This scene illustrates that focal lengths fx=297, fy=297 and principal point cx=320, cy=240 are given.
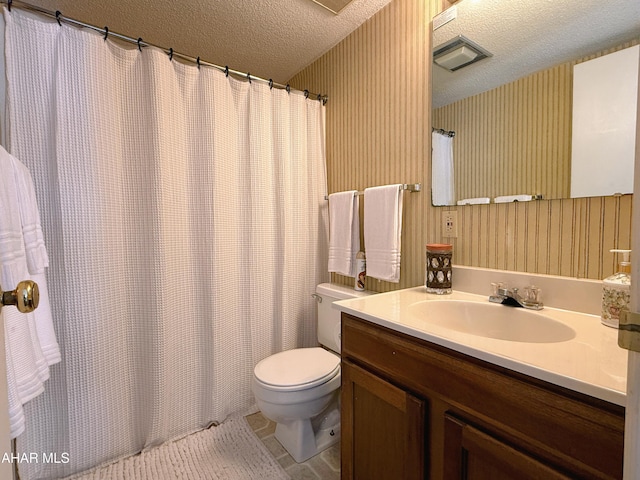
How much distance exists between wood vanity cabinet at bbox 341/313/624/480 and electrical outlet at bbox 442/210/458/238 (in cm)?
60

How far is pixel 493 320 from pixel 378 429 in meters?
0.53

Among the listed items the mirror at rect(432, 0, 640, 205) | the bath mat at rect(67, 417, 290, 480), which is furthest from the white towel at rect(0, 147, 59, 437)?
the mirror at rect(432, 0, 640, 205)

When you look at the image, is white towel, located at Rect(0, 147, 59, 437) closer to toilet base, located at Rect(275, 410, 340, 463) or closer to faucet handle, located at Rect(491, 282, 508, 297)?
toilet base, located at Rect(275, 410, 340, 463)

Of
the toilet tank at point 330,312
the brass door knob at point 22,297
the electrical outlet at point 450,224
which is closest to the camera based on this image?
the brass door knob at point 22,297

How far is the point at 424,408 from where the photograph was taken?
2.58ft

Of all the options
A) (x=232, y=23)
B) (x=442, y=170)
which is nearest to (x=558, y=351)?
(x=442, y=170)

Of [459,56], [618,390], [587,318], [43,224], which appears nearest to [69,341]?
[43,224]

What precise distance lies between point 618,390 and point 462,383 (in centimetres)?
28

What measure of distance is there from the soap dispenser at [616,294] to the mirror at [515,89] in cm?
23

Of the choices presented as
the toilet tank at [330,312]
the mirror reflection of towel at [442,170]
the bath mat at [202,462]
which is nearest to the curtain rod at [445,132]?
the mirror reflection of towel at [442,170]

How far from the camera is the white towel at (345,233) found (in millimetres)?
1631

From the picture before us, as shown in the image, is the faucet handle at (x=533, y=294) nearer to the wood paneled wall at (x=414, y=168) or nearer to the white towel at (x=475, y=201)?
the wood paneled wall at (x=414, y=168)

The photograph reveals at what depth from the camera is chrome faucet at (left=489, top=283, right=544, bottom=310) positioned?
99 centimetres

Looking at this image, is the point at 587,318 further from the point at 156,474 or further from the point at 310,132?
the point at 156,474
